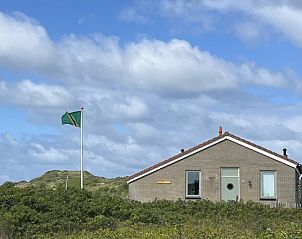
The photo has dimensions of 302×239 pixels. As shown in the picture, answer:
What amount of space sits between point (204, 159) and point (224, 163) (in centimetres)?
113

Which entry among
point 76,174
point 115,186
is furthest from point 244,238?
point 76,174

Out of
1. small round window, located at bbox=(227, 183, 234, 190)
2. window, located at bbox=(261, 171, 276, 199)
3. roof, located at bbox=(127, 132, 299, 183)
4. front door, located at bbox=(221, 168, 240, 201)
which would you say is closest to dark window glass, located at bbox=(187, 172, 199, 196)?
roof, located at bbox=(127, 132, 299, 183)

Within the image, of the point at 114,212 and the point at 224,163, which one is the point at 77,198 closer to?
the point at 114,212

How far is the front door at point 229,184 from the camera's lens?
37.9 metres

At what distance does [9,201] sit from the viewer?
25250 mm

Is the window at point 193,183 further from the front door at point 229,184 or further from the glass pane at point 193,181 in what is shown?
the front door at point 229,184

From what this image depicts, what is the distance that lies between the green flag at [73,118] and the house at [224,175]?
451cm

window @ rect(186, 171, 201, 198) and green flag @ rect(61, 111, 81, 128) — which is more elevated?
green flag @ rect(61, 111, 81, 128)

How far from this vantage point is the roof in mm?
37581

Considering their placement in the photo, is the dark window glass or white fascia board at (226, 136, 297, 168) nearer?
white fascia board at (226, 136, 297, 168)

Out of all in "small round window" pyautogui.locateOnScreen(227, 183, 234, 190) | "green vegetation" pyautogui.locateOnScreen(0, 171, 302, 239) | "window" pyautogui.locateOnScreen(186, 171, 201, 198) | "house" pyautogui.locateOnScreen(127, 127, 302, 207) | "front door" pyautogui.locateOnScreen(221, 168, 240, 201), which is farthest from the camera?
"window" pyautogui.locateOnScreen(186, 171, 201, 198)

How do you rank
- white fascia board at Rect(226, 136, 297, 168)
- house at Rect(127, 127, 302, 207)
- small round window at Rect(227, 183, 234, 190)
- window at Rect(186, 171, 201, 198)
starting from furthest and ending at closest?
window at Rect(186, 171, 201, 198)
small round window at Rect(227, 183, 234, 190)
house at Rect(127, 127, 302, 207)
white fascia board at Rect(226, 136, 297, 168)

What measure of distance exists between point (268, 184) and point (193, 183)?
414 centimetres

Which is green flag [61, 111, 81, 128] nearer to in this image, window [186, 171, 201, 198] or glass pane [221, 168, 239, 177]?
window [186, 171, 201, 198]
